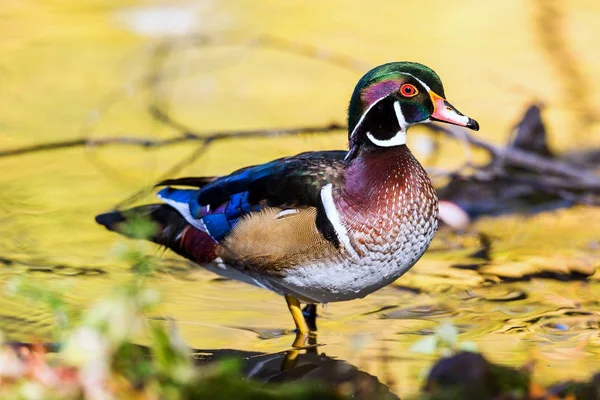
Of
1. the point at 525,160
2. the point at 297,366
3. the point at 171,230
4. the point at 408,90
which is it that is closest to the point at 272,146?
the point at 525,160

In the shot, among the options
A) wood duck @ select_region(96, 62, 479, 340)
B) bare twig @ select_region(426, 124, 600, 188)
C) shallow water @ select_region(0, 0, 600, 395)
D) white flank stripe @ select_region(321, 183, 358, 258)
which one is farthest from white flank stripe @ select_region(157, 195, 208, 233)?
bare twig @ select_region(426, 124, 600, 188)

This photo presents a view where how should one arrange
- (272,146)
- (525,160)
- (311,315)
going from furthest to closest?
(272,146) < (525,160) < (311,315)

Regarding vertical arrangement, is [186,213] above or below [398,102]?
below

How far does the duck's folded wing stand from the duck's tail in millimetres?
41

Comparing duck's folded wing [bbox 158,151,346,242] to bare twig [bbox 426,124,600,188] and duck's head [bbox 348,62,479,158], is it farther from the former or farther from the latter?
bare twig [bbox 426,124,600,188]

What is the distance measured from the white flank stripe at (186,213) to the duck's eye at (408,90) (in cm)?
104

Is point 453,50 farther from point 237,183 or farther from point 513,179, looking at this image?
point 237,183

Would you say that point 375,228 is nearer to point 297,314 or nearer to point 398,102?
point 398,102

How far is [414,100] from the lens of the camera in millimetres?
3998

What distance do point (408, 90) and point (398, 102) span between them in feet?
0.21

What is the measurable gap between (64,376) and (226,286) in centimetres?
260

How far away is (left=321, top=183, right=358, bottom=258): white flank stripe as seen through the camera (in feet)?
12.8

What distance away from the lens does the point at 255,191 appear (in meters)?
4.25

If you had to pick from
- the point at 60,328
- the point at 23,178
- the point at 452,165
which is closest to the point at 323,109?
the point at 452,165
